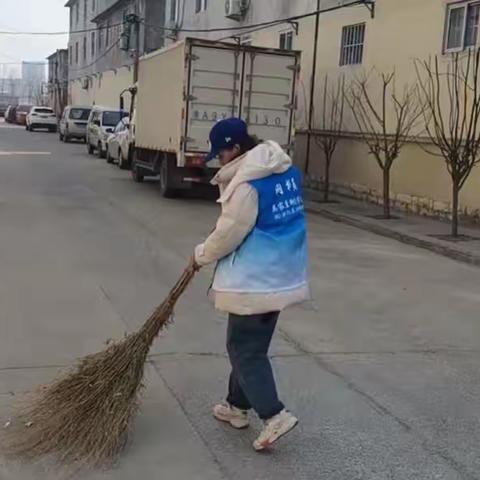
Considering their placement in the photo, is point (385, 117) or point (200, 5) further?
point (200, 5)

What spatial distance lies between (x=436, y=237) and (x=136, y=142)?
31.6ft

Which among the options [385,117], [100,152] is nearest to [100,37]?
[100,152]

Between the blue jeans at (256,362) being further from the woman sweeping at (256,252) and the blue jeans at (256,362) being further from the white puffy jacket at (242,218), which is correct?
the white puffy jacket at (242,218)

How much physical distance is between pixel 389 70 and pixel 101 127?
15.2m

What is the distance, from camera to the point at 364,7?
690 inches

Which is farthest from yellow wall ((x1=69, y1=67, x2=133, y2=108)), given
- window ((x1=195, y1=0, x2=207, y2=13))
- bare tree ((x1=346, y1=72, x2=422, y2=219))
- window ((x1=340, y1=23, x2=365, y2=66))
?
bare tree ((x1=346, y1=72, x2=422, y2=219))

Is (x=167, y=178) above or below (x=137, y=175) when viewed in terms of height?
above

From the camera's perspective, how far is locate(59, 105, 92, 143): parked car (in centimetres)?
3841

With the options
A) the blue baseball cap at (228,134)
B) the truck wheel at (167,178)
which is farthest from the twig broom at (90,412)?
the truck wheel at (167,178)

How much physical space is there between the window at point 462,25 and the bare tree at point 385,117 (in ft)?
4.37

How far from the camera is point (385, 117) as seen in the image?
16562mm

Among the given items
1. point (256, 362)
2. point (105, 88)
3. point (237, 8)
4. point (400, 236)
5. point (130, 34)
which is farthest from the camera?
point (105, 88)

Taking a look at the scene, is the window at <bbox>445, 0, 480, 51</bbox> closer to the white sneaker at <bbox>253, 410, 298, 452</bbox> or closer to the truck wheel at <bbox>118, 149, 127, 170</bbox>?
the white sneaker at <bbox>253, 410, 298, 452</bbox>

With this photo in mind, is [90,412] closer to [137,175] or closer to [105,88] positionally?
[137,175]
